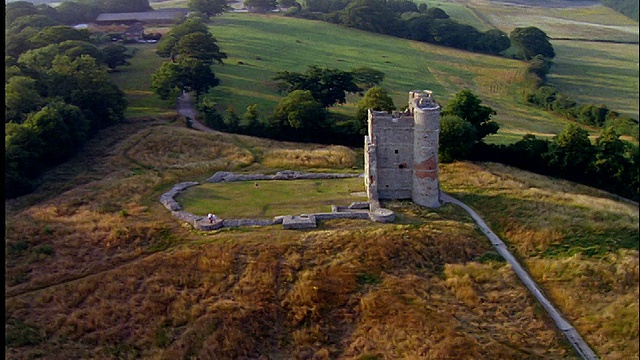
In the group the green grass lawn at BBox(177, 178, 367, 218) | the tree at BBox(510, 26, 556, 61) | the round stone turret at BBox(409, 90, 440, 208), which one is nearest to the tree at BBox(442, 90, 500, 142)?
the tree at BBox(510, 26, 556, 61)

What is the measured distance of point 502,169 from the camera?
1805 inches

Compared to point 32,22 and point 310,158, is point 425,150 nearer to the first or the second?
point 310,158

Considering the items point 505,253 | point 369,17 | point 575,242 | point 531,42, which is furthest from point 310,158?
point 531,42

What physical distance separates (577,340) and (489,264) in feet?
21.9

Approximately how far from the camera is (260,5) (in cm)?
6384

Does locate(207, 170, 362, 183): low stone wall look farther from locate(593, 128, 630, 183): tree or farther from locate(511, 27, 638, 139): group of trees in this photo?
locate(511, 27, 638, 139): group of trees

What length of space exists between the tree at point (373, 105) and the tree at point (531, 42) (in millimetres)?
14290

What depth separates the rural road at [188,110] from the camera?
179 feet

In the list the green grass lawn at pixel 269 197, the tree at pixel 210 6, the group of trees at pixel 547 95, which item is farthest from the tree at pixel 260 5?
the green grass lawn at pixel 269 197

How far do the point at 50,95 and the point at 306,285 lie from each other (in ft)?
135

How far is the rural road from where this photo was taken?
179 ft

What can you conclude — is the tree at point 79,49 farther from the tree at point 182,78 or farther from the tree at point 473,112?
the tree at point 473,112

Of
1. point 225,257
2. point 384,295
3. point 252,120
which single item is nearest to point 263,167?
point 252,120

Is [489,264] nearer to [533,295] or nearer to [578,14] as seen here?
[533,295]
